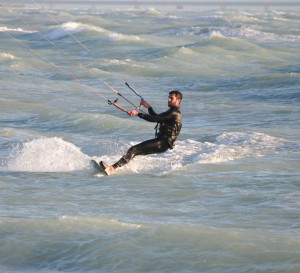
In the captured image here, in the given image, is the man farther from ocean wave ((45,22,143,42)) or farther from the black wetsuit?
ocean wave ((45,22,143,42))

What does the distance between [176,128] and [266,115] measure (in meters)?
10.2

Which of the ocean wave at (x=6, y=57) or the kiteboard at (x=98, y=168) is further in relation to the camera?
the ocean wave at (x=6, y=57)

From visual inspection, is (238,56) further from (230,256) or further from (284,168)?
(230,256)

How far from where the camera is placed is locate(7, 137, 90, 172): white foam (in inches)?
660

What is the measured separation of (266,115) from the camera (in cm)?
2503

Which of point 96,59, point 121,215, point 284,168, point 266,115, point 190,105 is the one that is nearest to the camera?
point 121,215

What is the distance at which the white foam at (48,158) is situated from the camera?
1677 cm

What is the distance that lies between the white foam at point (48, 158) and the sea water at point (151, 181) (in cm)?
2

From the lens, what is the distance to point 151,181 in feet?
51.3

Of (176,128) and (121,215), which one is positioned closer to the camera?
(121,215)

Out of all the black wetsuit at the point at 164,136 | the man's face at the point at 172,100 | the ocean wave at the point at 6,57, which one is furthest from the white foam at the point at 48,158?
the ocean wave at the point at 6,57

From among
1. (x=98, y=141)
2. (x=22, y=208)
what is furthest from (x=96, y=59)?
(x=22, y=208)

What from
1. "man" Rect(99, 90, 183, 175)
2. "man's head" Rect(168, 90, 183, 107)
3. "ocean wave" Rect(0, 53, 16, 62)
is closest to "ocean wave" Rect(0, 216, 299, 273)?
"man" Rect(99, 90, 183, 175)

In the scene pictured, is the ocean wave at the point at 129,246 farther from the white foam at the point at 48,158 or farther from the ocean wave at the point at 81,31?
the ocean wave at the point at 81,31
